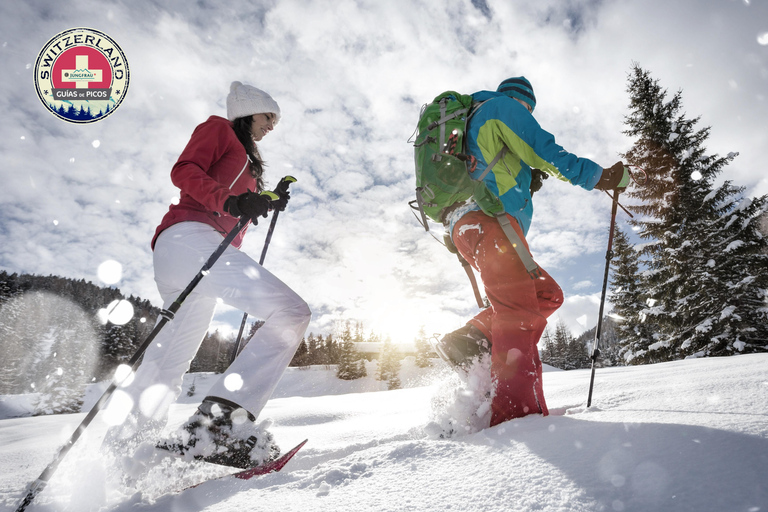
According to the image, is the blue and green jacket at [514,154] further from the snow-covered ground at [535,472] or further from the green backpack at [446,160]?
the snow-covered ground at [535,472]

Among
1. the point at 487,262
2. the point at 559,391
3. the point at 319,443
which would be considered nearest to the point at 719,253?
the point at 559,391

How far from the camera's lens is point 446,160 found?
2.49 metres

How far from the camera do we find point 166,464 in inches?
60.8

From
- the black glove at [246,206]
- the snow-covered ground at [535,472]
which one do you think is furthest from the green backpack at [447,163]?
the black glove at [246,206]

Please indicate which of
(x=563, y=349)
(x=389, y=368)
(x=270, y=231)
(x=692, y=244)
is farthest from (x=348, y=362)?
(x=270, y=231)

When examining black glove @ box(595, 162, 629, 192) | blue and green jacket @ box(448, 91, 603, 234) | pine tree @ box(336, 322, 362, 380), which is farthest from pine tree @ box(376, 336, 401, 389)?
black glove @ box(595, 162, 629, 192)

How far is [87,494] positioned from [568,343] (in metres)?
48.6

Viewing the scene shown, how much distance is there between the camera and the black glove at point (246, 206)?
79.3 inches

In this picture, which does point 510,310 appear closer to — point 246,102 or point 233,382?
point 233,382

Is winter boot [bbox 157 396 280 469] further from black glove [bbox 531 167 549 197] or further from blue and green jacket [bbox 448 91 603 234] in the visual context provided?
black glove [bbox 531 167 549 197]

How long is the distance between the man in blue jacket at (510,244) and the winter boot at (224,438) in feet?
3.98

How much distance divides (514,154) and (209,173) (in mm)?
2046

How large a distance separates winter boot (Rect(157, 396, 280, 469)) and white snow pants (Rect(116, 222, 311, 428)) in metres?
0.07

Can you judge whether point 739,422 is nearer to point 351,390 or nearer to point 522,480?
point 522,480
